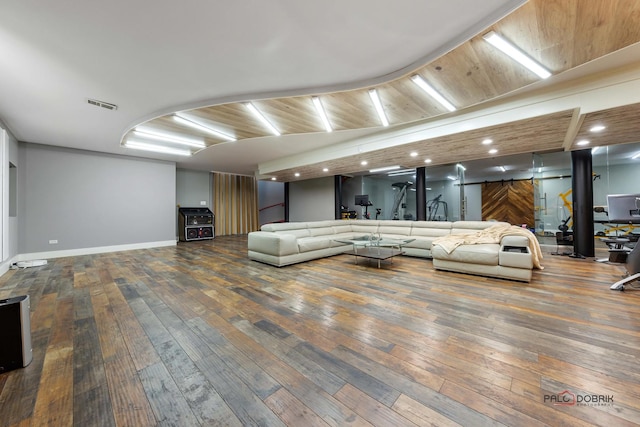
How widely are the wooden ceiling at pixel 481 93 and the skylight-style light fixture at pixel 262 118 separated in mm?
92

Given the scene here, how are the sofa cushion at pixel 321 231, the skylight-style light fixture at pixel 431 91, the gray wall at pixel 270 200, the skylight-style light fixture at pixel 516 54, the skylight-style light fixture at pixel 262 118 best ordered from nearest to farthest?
the skylight-style light fixture at pixel 516 54, the skylight-style light fixture at pixel 431 91, the skylight-style light fixture at pixel 262 118, the sofa cushion at pixel 321 231, the gray wall at pixel 270 200

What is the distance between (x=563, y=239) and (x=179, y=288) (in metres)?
8.11

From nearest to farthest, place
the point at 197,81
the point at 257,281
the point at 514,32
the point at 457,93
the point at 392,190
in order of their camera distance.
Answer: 1. the point at 514,32
2. the point at 197,81
3. the point at 457,93
4. the point at 257,281
5. the point at 392,190

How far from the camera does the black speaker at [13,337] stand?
1.52 metres

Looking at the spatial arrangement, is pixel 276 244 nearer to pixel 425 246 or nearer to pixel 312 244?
pixel 312 244

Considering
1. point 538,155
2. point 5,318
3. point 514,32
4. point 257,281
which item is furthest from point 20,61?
point 538,155

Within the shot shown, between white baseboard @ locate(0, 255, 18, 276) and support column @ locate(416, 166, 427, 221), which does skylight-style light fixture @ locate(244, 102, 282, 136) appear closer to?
support column @ locate(416, 166, 427, 221)

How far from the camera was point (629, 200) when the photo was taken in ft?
13.1

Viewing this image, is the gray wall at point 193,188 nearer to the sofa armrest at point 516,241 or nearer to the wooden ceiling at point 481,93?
the wooden ceiling at point 481,93

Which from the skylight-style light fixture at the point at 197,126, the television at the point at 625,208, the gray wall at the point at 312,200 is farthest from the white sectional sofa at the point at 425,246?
the gray wall at the point at 312,200

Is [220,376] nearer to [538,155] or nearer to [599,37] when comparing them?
[599,37]

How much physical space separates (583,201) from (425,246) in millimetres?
3355

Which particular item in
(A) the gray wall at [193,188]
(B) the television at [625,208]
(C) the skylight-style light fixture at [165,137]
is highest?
(C) the skylight-style light fixture at [165,137]

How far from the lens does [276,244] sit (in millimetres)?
4262
